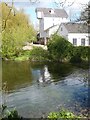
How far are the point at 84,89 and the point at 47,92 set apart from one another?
2.07m

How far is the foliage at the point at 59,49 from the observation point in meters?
28.6

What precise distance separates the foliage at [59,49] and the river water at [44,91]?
192 inches

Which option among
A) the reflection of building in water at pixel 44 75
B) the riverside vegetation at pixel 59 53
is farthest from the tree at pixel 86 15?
the riverside vegetation at pixel 59 53

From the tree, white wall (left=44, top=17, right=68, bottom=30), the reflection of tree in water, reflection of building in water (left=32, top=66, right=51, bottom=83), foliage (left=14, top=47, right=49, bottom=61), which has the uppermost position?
white wall (left=44, top=17, right=68, bottom=30)

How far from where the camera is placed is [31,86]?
16797 millimetres

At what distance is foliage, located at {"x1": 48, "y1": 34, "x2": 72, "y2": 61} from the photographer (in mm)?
28641

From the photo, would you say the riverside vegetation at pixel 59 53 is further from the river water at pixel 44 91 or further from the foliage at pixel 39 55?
the river water at pixel 44 91

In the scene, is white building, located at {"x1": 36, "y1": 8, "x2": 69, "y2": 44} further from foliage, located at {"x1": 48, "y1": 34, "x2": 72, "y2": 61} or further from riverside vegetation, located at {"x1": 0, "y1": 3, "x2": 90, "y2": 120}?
foliage, located at {"x1": 48, "y1": 34, "x2": 72, "y2": 61}

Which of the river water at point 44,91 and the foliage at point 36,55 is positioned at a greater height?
the foliage at point 36,55

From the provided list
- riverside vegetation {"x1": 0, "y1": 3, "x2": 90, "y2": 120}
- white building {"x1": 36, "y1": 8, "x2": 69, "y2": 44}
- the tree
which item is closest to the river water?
the tree

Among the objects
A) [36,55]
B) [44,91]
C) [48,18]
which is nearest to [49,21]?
[48,18]

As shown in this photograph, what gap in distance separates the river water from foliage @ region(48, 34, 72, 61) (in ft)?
16.0

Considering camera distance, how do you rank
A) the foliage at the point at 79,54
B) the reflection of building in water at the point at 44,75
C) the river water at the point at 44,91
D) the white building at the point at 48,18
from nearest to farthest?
the river water at the point at 44,91
the reflection of building in water at the point at 44,75
the foliage at the point at 79,54
the white building at the point at 48,18

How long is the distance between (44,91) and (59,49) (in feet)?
46.7
